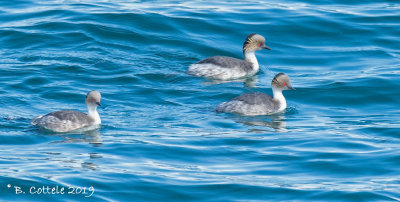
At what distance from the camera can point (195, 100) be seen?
20.5m

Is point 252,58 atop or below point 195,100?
atop

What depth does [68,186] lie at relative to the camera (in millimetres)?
13602

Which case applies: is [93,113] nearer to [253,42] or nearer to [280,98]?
[280,98]

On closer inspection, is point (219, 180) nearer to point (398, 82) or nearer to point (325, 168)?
point (325, 168)

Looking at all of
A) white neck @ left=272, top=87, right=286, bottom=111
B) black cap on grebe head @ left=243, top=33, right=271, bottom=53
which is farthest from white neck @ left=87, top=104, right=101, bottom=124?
black cap on grebe head @ left=243, top=33, right=271, bottom=53

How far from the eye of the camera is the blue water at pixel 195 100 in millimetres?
14234

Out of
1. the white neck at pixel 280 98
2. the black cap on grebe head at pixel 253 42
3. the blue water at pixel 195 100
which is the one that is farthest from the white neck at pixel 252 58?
the white neck at pixel 280 98

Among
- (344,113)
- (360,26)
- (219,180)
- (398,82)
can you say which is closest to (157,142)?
(219,180)

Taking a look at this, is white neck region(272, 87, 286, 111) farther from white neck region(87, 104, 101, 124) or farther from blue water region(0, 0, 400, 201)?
white neck region(87, 104, 101, 124)

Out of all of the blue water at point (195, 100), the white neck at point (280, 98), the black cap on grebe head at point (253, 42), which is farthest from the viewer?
the black cap on grebe head at point (253, 42)

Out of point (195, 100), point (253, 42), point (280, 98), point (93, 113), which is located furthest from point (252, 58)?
point (93, 113)

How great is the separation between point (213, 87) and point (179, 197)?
870 cm

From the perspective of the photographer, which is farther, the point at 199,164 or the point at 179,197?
the point at 199,164

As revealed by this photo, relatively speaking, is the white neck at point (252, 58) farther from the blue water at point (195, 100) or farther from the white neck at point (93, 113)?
the white neck at point (93, 113)
